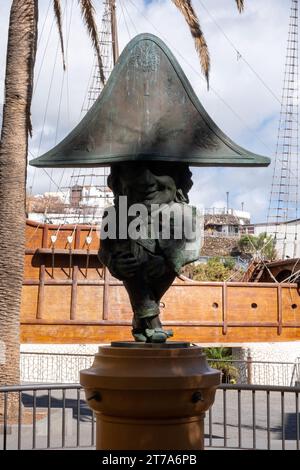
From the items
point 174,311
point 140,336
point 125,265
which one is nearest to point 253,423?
point 140,336

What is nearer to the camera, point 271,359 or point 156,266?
point 156,266

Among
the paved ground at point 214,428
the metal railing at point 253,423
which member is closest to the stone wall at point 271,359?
the metal railing at point 253,423

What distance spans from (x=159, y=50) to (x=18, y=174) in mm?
6148

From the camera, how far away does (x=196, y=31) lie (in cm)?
1296

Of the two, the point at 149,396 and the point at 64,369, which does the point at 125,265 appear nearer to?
the point at 149,396

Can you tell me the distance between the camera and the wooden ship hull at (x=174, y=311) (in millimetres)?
20328

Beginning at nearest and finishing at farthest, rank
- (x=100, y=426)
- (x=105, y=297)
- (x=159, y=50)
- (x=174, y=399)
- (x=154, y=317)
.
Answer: (x=174, y=399) < (x=100, y=426) < (x=154, y=317) < (x=159, y=50) < (x=105, y=297)

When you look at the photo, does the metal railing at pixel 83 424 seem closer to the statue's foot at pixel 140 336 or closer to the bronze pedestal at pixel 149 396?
the statue's foot at pixel 140 336

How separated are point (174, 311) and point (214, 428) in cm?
938

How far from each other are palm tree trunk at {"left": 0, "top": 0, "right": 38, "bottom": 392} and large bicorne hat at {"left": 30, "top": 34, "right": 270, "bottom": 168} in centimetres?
582

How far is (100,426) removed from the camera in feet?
14.2

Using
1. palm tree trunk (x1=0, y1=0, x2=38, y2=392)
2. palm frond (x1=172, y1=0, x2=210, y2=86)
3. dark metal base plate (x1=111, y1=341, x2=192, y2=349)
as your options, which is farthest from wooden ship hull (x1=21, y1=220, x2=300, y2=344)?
dark metal base plate (x1=111, y1=341, x2=192, y2=349)

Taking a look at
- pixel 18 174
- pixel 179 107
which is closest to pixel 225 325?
pixel 18 174
